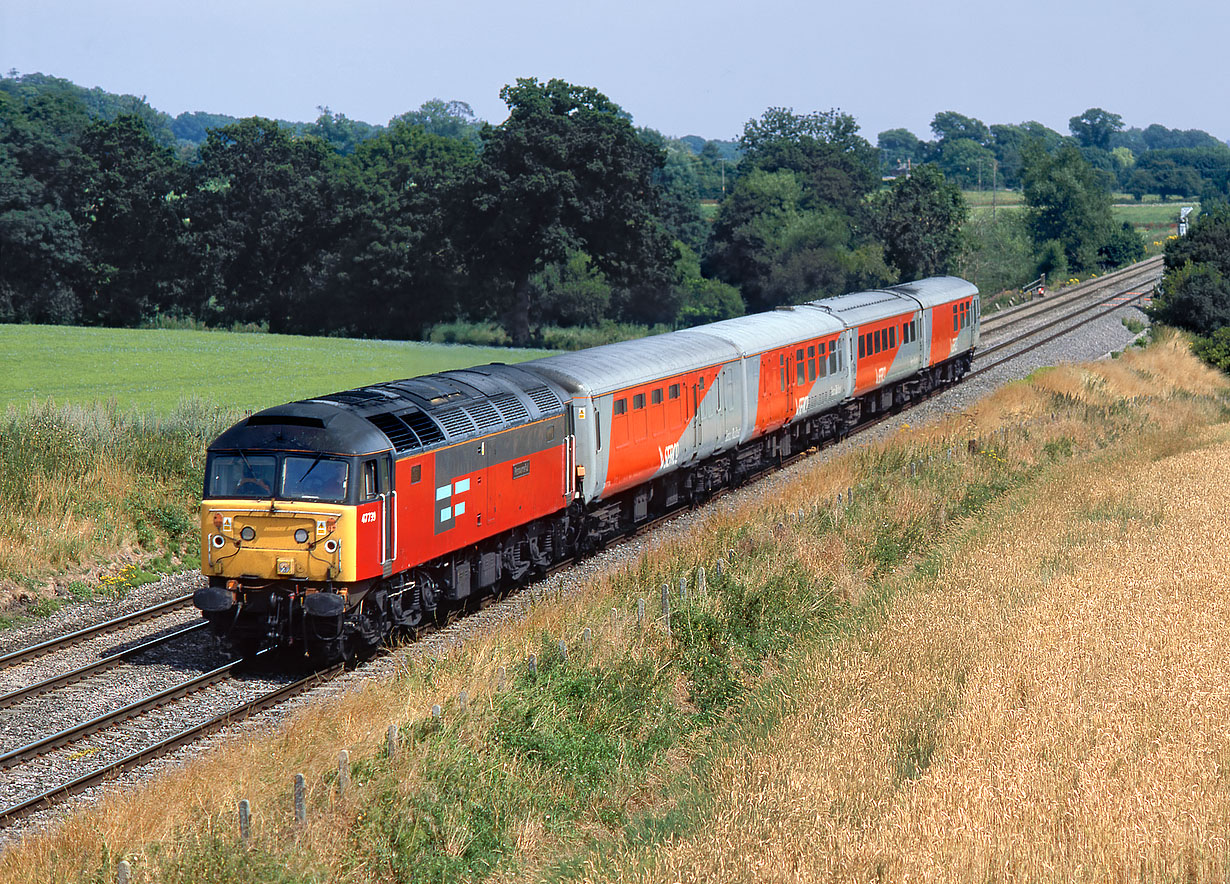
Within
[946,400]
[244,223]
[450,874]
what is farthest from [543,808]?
[244,223]

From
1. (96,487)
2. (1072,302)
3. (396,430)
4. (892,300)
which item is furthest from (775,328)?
(1072,302)

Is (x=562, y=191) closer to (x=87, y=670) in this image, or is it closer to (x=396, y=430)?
(x=396, y=430)

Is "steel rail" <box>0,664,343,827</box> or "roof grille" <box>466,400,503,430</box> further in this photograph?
"roof grille" <box>466,400,503,430</box>

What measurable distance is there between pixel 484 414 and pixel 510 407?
0.83 meters

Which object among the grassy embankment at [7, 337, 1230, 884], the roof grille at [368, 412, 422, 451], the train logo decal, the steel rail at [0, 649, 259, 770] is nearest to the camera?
the grassy embankment at [7, 337, 1230, 884]

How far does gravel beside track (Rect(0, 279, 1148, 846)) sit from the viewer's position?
13693mm

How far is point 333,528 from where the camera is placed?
16188mm

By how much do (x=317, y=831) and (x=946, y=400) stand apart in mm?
33856

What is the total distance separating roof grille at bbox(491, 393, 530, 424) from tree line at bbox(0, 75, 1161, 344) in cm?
4872

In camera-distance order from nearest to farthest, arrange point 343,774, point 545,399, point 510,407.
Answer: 1. point 343,774
2. point 510,407
3. point 545,399

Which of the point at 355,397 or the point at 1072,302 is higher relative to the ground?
the point at 355,397

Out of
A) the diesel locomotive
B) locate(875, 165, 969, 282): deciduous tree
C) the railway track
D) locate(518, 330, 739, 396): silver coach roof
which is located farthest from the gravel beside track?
locate(875, 165, 969, 282): deciduous tree

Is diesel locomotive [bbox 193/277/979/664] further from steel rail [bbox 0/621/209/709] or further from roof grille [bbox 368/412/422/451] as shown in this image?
steel rail [bbox 0/621/209/709]

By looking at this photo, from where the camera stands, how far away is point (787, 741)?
42.1ft
